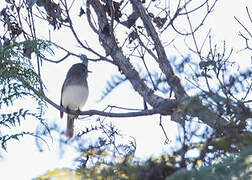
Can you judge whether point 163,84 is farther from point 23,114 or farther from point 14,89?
point 14,89

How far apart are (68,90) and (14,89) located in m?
4.64

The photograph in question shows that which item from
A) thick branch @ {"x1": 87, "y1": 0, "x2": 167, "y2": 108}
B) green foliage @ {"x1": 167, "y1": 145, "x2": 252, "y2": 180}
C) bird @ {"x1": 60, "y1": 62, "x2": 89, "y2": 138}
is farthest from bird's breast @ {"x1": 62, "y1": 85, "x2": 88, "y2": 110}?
green foliage @ {"x1": 167, "y1": 145, "x2": 252, "y2": 180}

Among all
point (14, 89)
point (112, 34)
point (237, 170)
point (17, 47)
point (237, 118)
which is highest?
point (112, 34)

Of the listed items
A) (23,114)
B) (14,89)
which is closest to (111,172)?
(23,114)

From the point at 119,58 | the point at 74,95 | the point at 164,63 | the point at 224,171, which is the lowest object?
the point at 224,171

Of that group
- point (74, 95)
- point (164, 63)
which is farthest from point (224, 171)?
point (74, 95)

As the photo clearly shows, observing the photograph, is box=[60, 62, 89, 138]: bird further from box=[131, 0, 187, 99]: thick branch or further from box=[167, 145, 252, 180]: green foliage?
box=[167, 145, 252, 180]: green foliage

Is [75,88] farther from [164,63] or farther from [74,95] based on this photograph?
[164,63]

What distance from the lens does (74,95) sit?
6.72 metres

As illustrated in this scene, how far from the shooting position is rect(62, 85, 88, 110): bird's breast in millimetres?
6730

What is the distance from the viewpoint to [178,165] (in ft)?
3.67

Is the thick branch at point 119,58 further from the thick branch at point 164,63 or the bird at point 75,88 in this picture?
the bird at point 75,88

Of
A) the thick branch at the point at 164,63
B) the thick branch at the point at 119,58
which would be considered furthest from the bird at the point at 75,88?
the thick branch at the point at 164,63

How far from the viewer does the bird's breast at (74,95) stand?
6.73m
